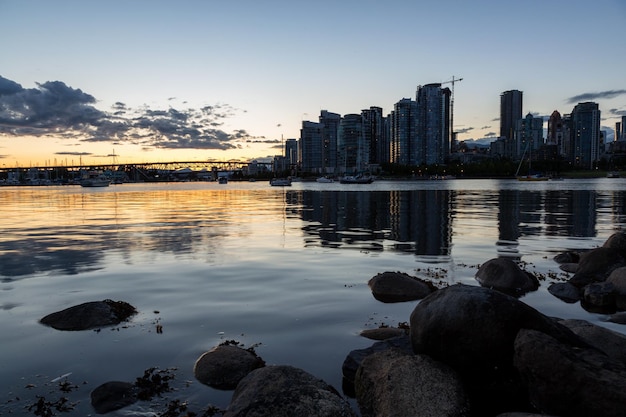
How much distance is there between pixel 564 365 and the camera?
229 inches

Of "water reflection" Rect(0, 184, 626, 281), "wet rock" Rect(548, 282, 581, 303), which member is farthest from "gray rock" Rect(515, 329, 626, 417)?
"water reflection" Rect(0, 184, 626, 281)

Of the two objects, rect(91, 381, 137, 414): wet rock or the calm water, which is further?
the calm water

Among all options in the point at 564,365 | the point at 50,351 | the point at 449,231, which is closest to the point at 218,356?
the point at 50,351

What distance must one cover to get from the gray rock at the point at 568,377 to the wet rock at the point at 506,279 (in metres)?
7.68

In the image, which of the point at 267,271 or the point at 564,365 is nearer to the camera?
the point at 564,365

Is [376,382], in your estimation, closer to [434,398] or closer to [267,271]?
[434,398]

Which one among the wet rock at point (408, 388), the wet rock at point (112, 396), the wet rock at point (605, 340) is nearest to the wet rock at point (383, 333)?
the wet rock at point (408, 388)

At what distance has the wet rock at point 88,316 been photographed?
10.5 metres

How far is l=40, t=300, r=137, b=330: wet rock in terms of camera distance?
10.5m

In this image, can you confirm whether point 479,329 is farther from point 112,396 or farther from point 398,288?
point 398,288

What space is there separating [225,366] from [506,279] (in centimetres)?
955

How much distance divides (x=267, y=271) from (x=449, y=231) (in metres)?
14.9

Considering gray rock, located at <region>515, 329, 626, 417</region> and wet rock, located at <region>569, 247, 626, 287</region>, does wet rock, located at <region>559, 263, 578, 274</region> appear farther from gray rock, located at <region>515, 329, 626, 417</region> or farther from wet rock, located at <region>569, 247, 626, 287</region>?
gray rock, located at <region>515, 329, 626, 417</region>

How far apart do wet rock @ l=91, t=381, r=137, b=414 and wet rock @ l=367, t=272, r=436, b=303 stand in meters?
7.11
